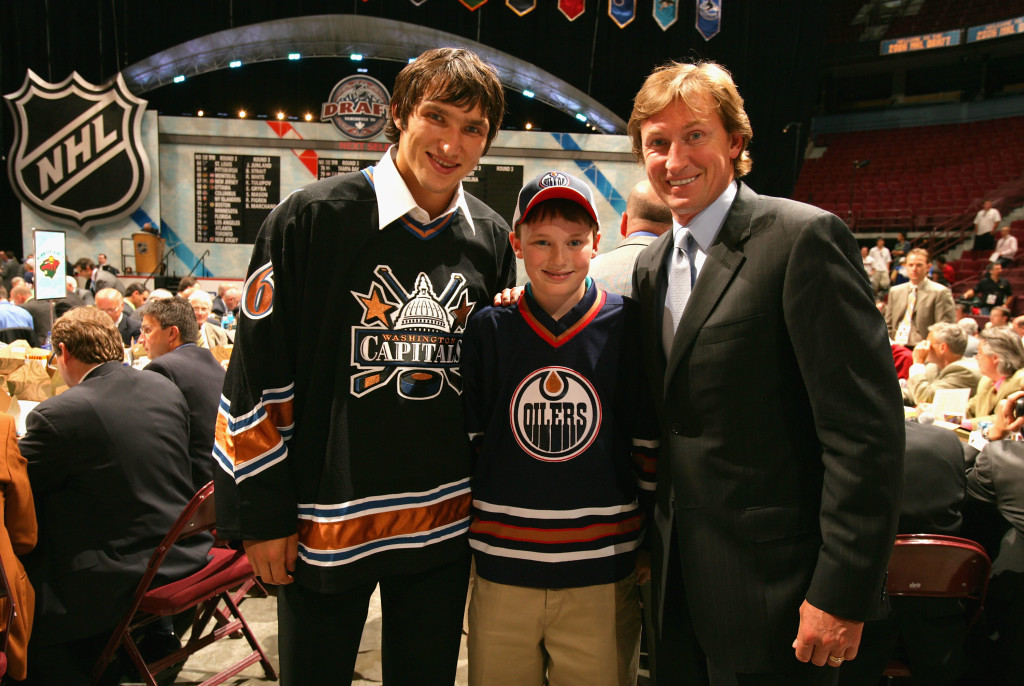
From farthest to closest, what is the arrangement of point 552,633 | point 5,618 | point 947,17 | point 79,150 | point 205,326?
1. point 947,17
2. point 79,150
3. point 205,326
4. point 5,618
5. point 552,633

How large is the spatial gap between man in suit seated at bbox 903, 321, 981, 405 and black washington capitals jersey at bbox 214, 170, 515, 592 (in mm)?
4048

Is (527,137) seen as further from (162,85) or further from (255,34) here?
(162,85)

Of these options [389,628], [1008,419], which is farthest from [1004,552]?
[389,628]

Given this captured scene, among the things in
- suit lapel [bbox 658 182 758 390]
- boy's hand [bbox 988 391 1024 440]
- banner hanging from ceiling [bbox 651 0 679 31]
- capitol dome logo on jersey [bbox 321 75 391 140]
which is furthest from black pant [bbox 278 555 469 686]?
banner hanging from ceiling [bbox 651 0 679 31]

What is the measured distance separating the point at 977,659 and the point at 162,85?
496 inches

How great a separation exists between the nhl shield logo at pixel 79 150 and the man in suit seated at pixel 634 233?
971 centimetres

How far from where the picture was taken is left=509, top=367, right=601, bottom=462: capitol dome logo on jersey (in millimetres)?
1520

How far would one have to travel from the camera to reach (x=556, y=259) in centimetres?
155

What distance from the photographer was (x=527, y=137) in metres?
10.6

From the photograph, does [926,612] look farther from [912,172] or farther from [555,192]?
[912,172]

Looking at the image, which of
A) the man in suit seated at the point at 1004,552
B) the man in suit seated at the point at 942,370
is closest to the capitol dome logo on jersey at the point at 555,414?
the man in suit seated at the point at 1004,552

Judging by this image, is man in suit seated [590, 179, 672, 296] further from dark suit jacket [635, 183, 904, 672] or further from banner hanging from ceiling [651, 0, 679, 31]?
banner hanging from ceiling [651, 0, 679, 31]

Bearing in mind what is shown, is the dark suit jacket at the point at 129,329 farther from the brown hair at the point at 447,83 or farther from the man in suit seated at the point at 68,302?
the brown hair at the point at 447,83

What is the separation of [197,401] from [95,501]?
2.40 ft
